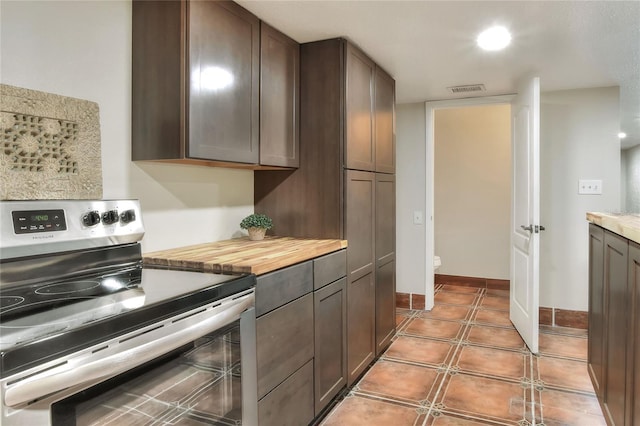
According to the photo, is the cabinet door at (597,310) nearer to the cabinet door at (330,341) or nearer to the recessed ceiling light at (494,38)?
the recessed ceiling light at (494,38)

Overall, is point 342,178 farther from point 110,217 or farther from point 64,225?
point 64,225

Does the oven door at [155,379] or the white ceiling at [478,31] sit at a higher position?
the white ceiling at [478,31]

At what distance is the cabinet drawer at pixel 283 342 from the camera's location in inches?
63.2

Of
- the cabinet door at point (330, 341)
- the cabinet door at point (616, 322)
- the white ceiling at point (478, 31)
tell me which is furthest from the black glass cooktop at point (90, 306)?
the cabinet door at point (616, 322)

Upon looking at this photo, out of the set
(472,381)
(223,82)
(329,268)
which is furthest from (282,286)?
(472,381)

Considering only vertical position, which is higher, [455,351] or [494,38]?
[494,38]

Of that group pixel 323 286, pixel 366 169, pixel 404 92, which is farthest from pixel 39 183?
pixel 404 92

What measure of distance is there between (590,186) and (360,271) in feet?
7.30

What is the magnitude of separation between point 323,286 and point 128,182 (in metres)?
1.01

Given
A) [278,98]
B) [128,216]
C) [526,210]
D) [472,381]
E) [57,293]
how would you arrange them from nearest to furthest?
[57,293]
[128,216]
[278,98]
[472,381]
[526,210]

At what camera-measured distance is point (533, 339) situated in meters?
2.92

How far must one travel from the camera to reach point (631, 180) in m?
3.12

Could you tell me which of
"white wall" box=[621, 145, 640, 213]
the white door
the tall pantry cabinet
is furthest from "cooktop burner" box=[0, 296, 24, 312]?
"white wall" box=[621, 145, 640, 213]

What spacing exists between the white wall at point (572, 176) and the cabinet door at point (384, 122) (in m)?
1.43
